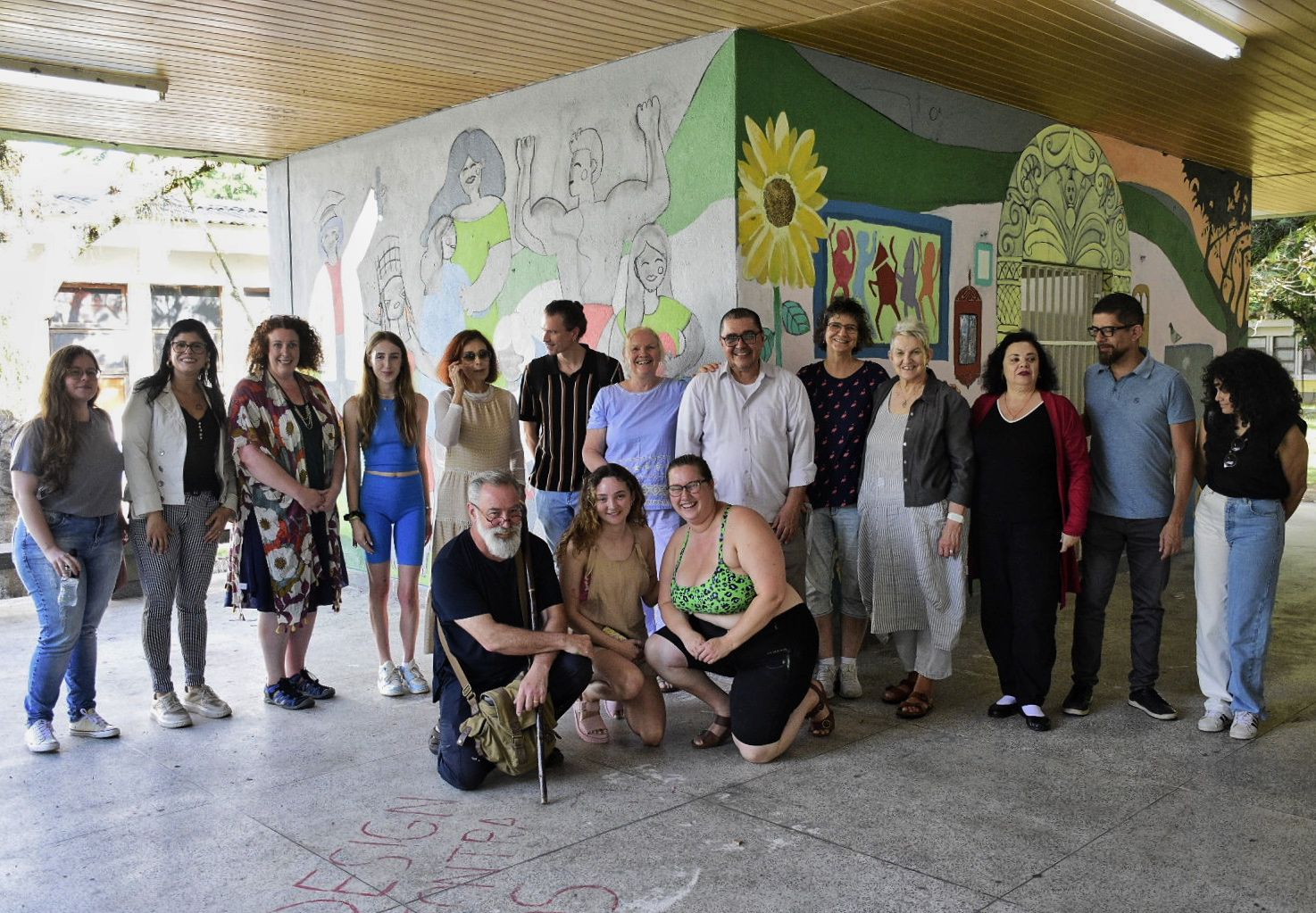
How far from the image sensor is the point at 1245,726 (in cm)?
470

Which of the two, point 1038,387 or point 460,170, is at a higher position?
point 460,170

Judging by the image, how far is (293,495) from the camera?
5.18 m

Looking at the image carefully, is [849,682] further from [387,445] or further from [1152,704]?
[387,445]

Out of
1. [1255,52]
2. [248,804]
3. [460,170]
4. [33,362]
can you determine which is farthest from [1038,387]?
[33,362]

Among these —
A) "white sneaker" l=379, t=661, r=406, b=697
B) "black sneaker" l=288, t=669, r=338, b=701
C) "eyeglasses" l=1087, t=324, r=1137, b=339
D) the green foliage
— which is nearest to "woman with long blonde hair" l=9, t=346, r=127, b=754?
"black sneaker" l=288, t=669, r=338, b=701

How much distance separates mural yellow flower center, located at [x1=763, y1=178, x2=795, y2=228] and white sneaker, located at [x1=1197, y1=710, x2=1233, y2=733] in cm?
309

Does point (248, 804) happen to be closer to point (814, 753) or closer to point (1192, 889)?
point (814, 753)

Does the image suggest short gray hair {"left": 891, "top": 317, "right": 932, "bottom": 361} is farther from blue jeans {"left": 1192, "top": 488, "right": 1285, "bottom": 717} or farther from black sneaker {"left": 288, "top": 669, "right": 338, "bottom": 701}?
black sneaker {"left": 288, "top": 669, "right": 338, "bottom": 701}

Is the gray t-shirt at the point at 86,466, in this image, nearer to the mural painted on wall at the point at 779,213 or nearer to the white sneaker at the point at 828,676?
the mural painted on wall at the point at 779,213

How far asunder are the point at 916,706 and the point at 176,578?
131 inches

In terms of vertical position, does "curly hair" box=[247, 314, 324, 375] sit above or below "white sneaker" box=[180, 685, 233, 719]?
above

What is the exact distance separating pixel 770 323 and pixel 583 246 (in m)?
1.31

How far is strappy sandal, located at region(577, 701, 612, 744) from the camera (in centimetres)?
476

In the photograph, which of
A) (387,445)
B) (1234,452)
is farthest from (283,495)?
(1234,452)
